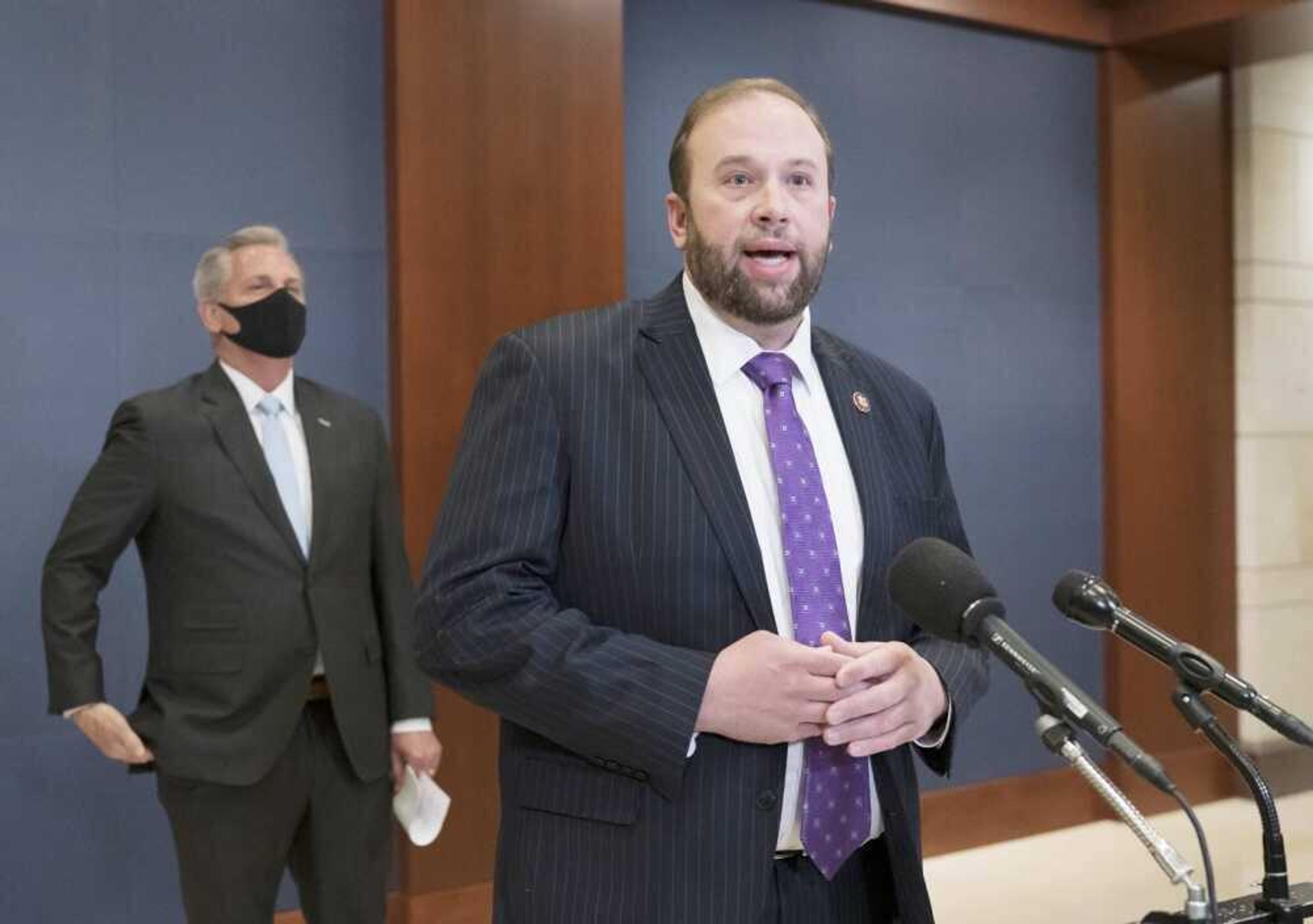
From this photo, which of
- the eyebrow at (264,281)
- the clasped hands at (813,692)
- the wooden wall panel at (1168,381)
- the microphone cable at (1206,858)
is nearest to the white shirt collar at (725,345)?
the clasped hands at (813,692)

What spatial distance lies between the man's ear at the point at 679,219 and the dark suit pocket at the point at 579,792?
70 centimetres

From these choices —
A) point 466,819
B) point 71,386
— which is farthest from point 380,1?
point 466,819

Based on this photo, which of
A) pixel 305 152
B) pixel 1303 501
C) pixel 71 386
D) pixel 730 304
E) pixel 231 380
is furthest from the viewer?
pixel 1303 501

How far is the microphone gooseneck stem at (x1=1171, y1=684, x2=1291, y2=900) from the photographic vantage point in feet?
4.66

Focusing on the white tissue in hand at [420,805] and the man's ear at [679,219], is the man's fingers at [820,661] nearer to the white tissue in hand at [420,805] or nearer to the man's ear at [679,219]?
the man's ear at [679,219]

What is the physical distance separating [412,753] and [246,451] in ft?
2.53

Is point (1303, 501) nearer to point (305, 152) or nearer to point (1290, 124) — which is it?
point (1290, 124)

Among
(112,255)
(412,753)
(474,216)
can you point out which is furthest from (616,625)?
(474,216)

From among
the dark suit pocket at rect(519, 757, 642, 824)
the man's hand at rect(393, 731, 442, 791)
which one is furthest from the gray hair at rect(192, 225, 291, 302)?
the dark suit pocket at rect(519, 757, 642, 824)

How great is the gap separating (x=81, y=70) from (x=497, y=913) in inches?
120

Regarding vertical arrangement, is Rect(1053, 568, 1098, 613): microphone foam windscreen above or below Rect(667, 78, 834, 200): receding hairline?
below

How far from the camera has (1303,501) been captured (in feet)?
22.8

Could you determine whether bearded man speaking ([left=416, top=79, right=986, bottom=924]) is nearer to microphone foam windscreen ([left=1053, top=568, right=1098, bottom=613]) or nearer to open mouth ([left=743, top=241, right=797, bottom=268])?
open mouth ([left=743, top=241, right=797, bottom=268])

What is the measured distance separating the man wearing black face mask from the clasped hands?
174 cm
